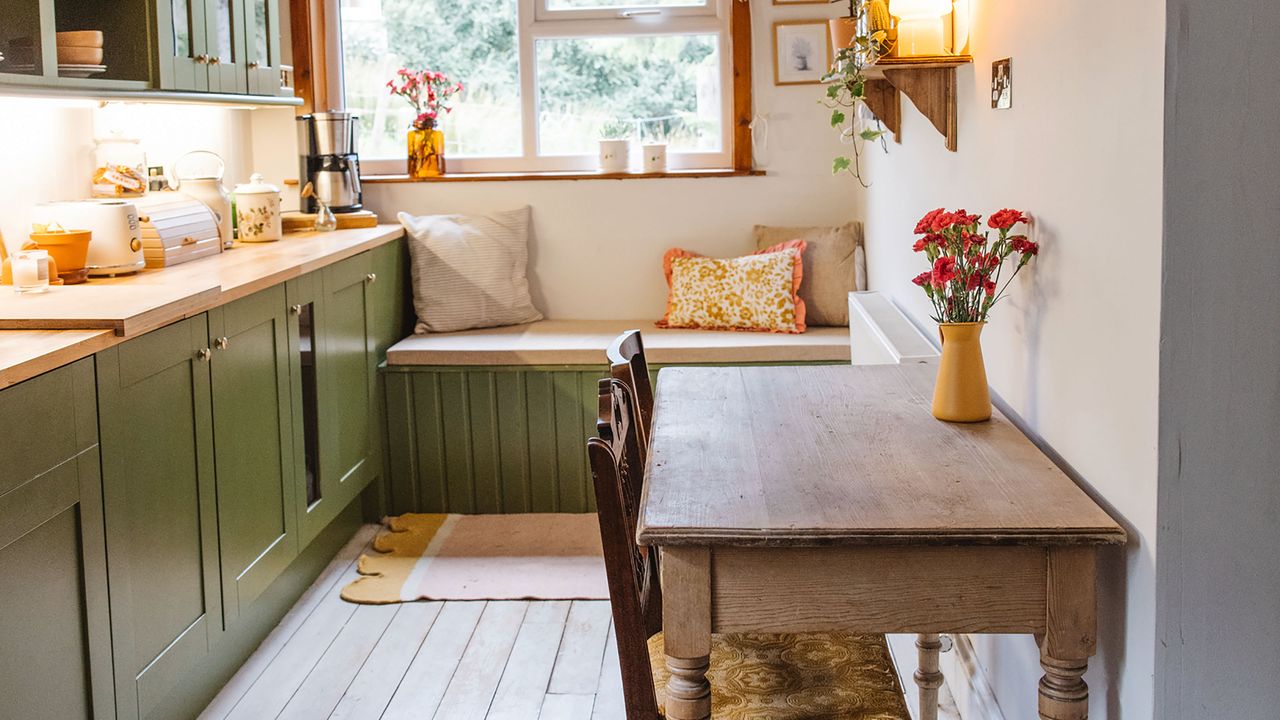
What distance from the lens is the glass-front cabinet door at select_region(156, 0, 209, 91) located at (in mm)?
3166

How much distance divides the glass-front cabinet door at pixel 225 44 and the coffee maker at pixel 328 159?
0.58 meters

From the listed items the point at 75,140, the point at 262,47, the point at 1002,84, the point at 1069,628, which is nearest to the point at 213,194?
the point at 75,140

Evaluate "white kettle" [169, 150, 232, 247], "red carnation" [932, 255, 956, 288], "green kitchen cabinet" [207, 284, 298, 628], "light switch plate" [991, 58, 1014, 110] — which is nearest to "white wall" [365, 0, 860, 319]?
"white kettle" [169, 150, 232, 247]

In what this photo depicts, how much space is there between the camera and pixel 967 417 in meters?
2.04

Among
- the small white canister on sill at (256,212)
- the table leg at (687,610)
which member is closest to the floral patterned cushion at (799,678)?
the table leg at (687,610)

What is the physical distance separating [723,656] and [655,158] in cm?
290

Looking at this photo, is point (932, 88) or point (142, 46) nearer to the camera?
point (932, 88)

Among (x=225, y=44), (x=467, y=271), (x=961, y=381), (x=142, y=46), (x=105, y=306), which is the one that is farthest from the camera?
(x=467, y=271)

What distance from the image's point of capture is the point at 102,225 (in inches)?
117

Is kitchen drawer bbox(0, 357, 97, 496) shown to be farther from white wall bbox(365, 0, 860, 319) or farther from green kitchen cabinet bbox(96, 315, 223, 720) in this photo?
white wall bbox(365, 0, 860, 319)

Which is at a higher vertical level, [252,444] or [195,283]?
[195,283]

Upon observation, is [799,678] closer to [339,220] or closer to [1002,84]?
[1002,84]

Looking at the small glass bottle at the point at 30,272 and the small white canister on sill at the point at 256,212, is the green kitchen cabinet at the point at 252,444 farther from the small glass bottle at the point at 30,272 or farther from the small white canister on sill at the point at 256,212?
the small white canister on sill at the point at 256,212

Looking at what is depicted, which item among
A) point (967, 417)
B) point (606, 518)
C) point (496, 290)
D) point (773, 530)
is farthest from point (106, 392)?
point (496, 290)
